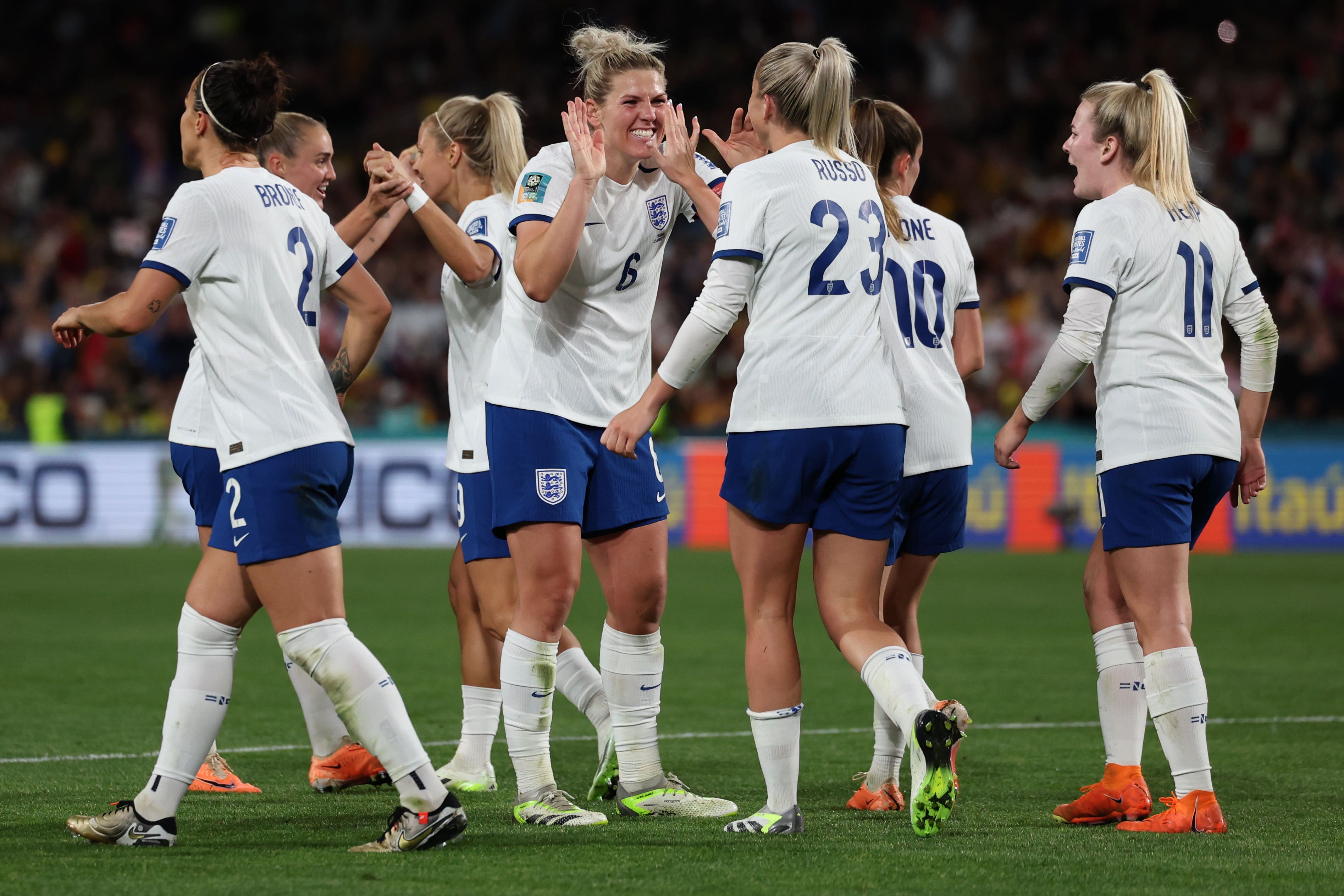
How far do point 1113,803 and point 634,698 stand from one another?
1502 millimetres

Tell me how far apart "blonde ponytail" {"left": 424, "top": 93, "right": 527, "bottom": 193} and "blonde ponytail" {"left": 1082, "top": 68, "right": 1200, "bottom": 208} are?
80.6 inches

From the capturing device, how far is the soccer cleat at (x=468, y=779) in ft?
18.3

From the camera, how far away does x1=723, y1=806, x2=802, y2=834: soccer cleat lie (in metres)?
4.54

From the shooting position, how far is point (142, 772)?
224 inches

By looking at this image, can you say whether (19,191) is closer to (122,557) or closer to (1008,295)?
(122,557)

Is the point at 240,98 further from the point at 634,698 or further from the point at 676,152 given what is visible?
the point at 634,698

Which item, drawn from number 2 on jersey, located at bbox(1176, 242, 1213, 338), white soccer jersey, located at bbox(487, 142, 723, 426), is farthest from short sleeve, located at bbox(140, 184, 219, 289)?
number 2 on jersey, located at bbox(1176, 242, 1213, 338)

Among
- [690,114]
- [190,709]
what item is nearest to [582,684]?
[190,709]

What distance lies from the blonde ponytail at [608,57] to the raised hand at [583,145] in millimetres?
85

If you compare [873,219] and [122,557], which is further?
[122,557]

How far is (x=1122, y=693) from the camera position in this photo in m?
5.02

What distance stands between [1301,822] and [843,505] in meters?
1.73

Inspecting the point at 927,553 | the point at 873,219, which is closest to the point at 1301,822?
the point at 927,553

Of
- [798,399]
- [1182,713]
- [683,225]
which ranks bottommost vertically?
[1182,713]
